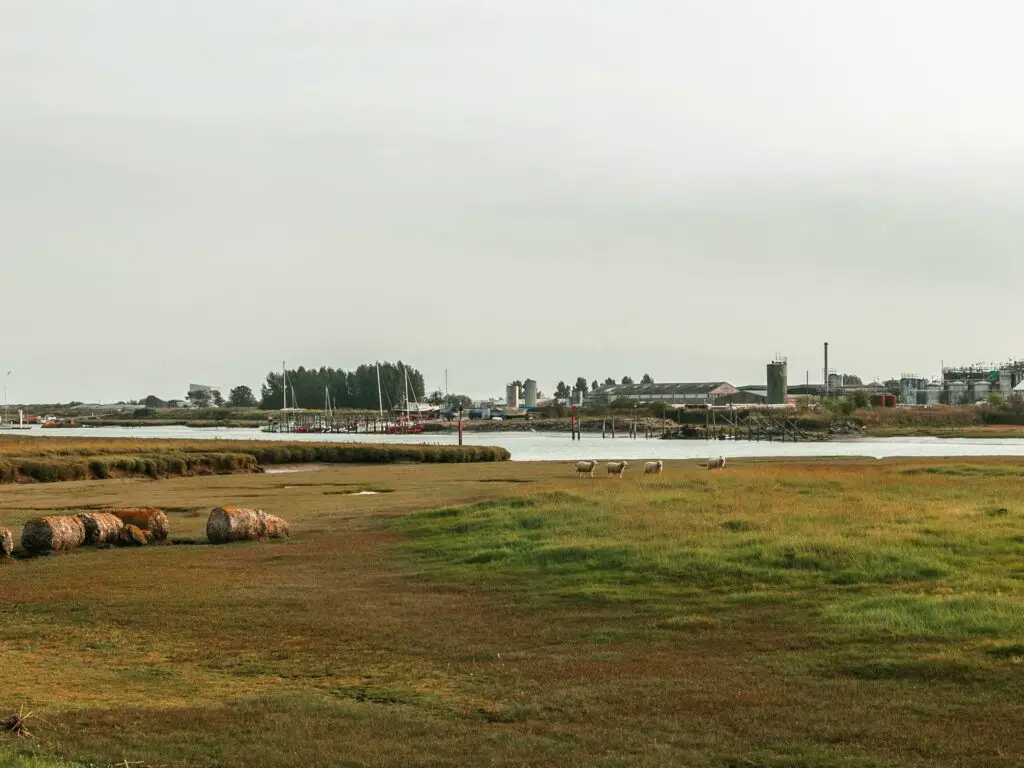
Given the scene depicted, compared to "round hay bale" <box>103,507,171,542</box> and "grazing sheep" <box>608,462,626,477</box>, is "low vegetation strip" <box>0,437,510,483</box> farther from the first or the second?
"round hay bale" <box>103,507,171,542</box>

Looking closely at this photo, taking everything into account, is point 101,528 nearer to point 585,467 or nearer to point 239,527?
point 239,527

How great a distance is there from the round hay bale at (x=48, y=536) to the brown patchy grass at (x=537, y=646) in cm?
50

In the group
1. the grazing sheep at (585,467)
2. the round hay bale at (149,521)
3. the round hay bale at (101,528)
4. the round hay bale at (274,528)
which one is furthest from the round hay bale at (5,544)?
the grazing sheep at (585,467)

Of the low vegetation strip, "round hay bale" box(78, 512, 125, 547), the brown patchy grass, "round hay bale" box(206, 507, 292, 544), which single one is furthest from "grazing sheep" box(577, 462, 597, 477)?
"round hay bale" box(78, 512, 125, 547)

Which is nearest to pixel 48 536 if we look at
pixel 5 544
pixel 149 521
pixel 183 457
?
pixel 5 544

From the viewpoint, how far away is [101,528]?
30672 mm

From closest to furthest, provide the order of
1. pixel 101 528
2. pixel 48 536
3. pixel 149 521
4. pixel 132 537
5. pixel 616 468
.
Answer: pixel 48 536 < pixel 101 528 < pixel 132 537 < pixel 149 521 < pixel 616 468

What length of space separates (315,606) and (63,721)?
8.19m

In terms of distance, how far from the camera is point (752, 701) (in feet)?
44.1

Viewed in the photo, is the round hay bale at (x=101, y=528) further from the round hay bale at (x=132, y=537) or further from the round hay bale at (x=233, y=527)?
the round hay bale at (x=233, y=527)

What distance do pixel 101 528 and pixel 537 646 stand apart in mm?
17656

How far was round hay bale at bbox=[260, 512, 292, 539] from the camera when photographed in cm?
3168

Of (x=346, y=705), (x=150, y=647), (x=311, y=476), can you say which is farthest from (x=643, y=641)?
(x=311, y=476)

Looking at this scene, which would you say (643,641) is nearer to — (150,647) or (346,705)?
(346,705)
